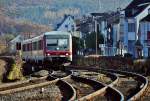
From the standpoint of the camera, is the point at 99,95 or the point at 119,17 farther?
the point at 119,17

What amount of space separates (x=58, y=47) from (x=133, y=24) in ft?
146

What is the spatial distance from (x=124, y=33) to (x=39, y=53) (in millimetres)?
45074

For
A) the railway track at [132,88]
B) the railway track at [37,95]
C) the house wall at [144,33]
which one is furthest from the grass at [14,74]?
the house wall at [144,33]

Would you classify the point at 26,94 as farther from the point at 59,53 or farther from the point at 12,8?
the point at 12,8

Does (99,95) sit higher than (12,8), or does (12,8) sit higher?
(12,8)

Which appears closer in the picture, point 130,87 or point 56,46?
point 130,87

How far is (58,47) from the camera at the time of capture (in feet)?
126

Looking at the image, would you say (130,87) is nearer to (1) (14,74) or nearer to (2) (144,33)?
(1) (14,74)

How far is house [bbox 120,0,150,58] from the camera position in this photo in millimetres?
78750

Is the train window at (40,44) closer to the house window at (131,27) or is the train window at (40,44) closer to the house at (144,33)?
the house at (144,33)

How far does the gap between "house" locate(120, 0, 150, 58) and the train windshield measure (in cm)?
3813

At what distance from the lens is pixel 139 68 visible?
37.6 meters

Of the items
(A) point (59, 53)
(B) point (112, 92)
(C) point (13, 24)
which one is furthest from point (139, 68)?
(C) point (13, 24)

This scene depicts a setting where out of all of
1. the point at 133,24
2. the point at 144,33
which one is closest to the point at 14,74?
the point at 144,33
